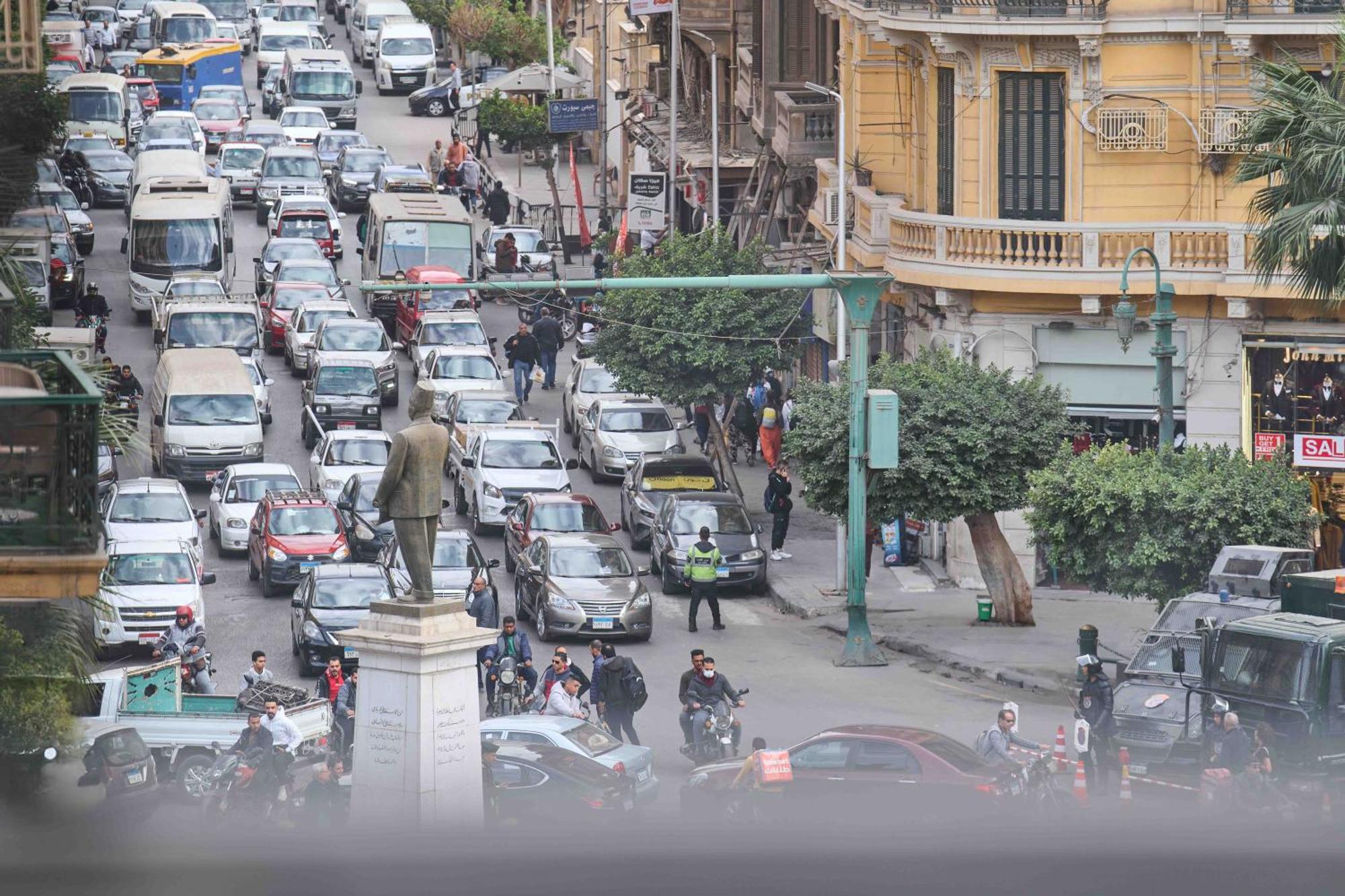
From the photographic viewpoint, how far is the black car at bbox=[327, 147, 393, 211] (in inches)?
2559

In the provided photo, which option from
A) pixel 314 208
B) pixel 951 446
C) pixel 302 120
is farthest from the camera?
pixel 302 120

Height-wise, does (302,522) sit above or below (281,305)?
below

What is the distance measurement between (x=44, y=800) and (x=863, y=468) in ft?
53.0

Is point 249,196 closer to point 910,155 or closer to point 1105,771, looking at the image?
point 910,155

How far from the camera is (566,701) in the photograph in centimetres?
2406

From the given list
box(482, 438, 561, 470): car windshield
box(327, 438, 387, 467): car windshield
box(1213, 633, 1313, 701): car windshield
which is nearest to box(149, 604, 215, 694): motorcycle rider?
box(482, 438, 561, 470): car windshield

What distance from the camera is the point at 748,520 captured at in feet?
114

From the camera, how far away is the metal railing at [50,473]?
1322 centimetres

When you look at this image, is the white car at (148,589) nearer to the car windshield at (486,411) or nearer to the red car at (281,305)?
the car windshield at (486,411)

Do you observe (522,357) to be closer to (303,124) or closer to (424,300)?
(424,300)

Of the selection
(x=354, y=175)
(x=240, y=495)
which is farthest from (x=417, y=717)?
(x=354, y=175)

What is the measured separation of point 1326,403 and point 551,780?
1664 cm

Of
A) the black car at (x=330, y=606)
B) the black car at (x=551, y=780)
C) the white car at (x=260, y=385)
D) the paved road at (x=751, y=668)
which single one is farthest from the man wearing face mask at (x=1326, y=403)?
the white car at (x=260, y=385)

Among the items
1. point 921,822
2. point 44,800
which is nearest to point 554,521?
point 44,800
